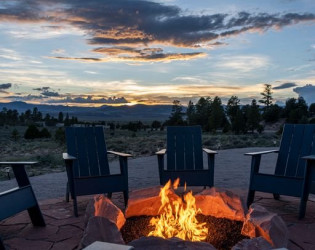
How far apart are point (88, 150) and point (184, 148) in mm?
1298

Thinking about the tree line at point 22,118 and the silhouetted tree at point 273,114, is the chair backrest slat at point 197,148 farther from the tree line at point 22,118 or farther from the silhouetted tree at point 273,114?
the tree line at point 22,118

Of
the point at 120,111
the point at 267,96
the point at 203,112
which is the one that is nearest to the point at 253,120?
the point at 203,112

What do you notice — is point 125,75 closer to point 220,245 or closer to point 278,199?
point 278,199

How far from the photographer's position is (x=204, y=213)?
378 cm

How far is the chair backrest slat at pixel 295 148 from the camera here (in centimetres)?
445

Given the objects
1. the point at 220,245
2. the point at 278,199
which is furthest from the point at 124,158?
the point at 278,199

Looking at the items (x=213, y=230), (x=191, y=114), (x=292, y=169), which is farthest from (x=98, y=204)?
(x=191, y=114)

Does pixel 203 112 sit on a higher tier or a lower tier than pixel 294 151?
lower

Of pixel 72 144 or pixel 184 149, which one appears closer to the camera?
pixel 72 144

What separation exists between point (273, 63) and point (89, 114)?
356 feet

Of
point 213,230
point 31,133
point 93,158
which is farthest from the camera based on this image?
point 31,133

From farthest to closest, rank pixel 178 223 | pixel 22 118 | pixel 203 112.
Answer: pixel 22 118, pixel 203 112, pixel 178 223

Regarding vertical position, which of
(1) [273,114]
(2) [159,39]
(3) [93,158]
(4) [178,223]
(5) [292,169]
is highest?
(2) [159,39]

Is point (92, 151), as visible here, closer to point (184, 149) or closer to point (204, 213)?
point (184, 149)
